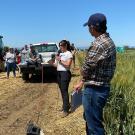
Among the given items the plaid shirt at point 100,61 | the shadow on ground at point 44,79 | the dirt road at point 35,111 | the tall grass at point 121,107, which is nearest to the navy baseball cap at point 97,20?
the plaid shirt at point 100,61

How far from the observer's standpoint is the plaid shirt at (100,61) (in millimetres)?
5617

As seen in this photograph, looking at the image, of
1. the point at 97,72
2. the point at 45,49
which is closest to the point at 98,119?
the point at 97,72

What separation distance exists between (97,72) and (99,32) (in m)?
0.50

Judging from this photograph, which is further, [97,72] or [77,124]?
[77,124]

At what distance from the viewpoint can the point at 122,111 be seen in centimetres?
662

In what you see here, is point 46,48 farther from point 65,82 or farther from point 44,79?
point 65,82

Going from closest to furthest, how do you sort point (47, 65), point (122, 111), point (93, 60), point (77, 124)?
1. point (93, 60)
2. point (122, 111)
3. point (77, 124)
4. point (47, 65)

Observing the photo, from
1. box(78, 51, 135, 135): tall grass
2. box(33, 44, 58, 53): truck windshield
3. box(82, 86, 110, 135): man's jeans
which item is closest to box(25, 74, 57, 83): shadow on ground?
box(33, 44, 58, 53): truck windshield

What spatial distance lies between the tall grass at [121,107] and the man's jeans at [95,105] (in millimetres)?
385

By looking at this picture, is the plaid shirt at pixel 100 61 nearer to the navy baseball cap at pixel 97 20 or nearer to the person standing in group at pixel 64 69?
the navy baseball cap at pixel 97 20

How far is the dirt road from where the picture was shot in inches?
341

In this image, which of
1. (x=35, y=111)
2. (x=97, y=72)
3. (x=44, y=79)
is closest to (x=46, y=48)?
(x=44, y=79)

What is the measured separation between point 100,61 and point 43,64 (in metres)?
12.7

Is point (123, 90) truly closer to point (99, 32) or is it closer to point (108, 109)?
point (108, 109)
